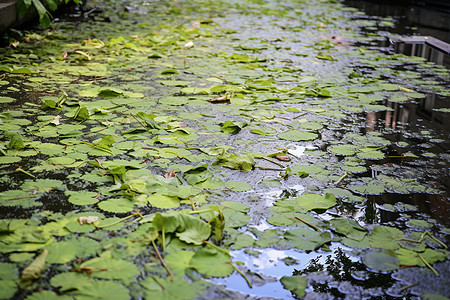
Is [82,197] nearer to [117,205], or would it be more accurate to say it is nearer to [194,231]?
[117,205]

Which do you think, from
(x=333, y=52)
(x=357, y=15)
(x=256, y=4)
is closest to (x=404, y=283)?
(x=333, y=52)

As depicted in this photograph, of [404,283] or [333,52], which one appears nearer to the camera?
[404,283]

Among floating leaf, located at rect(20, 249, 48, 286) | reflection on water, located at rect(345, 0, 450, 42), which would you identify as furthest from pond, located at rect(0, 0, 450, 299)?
reflection on water, located at rect(345, 0, 450, 42)

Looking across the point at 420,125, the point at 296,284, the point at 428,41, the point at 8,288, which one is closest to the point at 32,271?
the point at 8,288

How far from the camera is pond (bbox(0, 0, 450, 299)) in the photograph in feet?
3.87

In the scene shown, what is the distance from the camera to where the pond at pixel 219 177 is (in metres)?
1.18

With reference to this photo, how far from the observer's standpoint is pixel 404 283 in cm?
118

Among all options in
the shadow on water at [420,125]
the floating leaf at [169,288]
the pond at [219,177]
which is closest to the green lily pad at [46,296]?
the pond at [219,177]

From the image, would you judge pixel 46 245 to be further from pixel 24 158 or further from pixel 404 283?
pixel 404 283

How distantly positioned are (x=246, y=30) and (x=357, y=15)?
7.56 ft

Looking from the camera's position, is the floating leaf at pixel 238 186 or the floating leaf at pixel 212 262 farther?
the floating leaf at pixel 238 186

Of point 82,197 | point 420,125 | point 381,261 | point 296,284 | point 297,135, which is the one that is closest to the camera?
point 296,284

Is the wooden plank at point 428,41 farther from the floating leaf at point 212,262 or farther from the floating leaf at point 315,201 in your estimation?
the floating leaf at point 212,262

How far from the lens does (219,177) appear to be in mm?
1717
